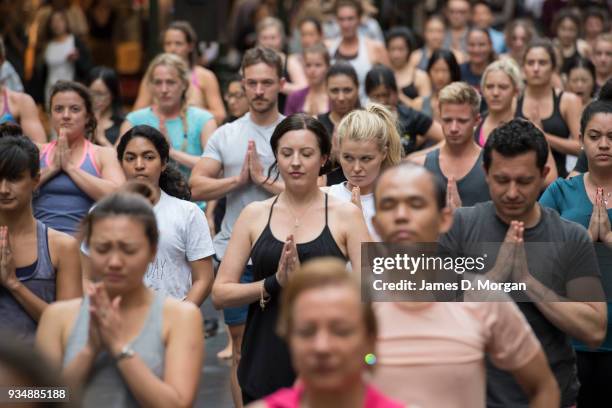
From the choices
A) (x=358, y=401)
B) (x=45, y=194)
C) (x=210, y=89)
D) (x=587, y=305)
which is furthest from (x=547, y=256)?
(x=210, y=89)

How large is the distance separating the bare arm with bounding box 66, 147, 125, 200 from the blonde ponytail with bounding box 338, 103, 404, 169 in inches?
61.9

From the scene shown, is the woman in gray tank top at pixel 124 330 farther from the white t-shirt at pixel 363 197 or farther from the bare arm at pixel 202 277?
the white t-shirt at pixel 363 197

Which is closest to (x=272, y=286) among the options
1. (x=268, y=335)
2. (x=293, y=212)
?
(x=268, y=335)

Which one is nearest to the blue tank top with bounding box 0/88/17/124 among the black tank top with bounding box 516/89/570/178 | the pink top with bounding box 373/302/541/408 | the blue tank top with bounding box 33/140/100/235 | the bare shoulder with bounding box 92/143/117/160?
the bare shoulder with bounding box 92/143/117/160

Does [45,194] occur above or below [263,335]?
above

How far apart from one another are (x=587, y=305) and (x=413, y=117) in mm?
5010

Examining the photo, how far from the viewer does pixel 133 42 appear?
20.5 metres

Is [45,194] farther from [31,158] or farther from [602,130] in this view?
[602,130]

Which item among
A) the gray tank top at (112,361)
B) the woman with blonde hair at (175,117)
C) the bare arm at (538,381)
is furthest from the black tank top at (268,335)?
the woman with blonde hair at (175,117)

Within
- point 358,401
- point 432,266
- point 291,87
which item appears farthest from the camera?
point 291,87

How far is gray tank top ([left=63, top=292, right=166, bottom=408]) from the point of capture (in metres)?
4.55

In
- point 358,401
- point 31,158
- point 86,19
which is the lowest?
point 358,401

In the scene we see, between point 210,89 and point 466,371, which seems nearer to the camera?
point 466,371

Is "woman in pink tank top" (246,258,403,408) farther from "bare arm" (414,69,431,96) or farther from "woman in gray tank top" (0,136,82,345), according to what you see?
"bare arm" (414,69,431,96)
